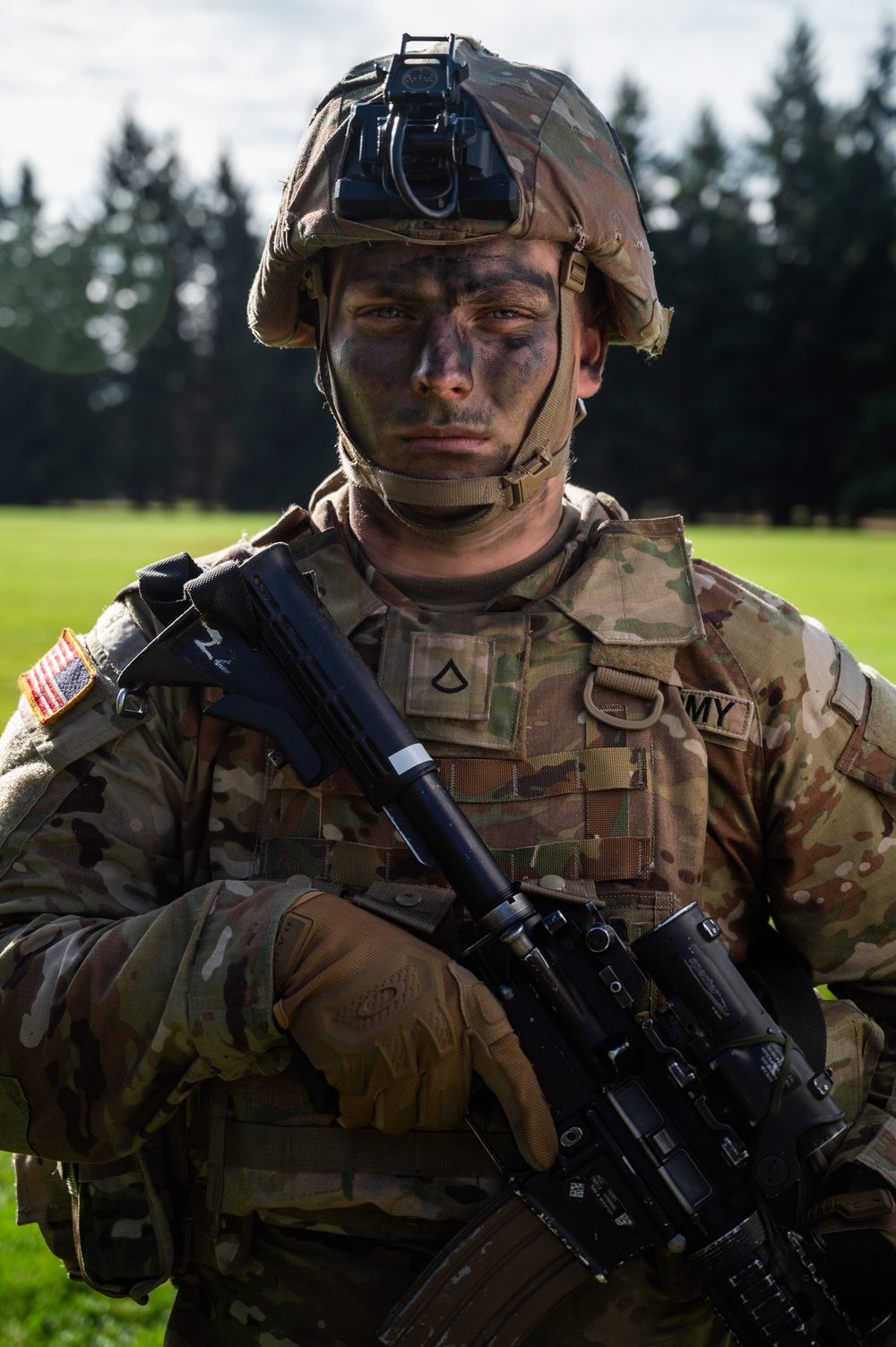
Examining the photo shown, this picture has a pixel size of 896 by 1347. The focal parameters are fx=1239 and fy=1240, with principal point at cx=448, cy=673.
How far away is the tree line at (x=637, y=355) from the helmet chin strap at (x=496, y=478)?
125ft

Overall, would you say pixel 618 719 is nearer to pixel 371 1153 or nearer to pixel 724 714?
pixel 724 714

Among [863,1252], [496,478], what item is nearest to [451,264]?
[496,478]

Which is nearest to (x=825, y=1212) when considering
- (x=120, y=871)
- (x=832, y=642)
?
(x=832, y=642)

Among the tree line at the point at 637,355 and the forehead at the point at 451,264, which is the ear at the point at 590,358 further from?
the tree line at the point at 637,355

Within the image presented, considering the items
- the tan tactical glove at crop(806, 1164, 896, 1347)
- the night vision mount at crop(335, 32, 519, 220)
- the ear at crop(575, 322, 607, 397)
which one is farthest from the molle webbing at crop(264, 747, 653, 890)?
the night vision mount at crop(335, 32, 519, 220)

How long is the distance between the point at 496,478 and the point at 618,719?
523mm

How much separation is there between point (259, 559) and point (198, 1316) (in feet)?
4.87

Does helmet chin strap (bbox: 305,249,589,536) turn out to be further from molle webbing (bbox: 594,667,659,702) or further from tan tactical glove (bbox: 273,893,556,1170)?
tan tactical glove (bbox: 273,893,556,1170)

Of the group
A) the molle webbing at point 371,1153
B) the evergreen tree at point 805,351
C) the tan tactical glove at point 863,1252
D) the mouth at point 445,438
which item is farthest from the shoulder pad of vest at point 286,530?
the evergreen tree at point 805,351

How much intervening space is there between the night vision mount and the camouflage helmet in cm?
1

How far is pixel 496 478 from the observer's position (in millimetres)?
2406

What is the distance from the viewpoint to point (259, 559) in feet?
7.53

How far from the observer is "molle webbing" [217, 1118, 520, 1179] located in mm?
2184

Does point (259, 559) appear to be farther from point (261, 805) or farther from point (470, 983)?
point (470, 983)
